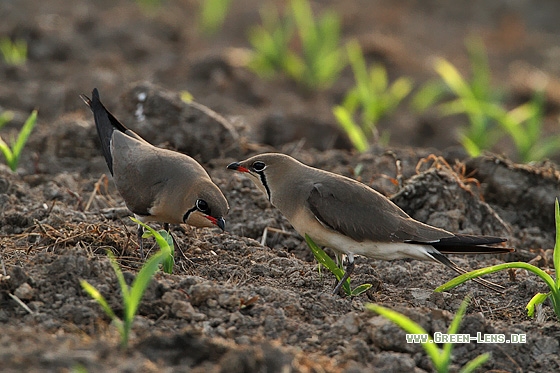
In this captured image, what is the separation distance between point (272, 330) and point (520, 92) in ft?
28.2

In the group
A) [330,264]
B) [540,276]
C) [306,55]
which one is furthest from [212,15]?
[540,276]

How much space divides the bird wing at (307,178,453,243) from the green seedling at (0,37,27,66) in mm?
6404

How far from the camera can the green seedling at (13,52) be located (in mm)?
10438

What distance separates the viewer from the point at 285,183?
213 inches

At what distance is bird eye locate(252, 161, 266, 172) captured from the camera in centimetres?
553

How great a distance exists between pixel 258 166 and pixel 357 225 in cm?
82

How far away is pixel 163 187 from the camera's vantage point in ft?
17.8

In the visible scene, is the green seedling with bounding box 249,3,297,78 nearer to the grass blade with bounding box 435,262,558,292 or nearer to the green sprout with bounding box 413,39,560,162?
the green sprout with bounding box 413,39,560,162

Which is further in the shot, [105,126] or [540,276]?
[105,126]

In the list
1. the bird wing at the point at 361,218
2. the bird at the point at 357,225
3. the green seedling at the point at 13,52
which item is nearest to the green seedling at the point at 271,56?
the green seedling at the point at 13,52

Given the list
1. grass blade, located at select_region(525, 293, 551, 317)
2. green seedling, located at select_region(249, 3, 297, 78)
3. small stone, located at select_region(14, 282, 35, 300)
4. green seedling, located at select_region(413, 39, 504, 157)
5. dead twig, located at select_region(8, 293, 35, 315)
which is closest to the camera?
dead twig, located at select_region(8, 293, 35, 315)

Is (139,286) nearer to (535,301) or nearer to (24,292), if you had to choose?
(24,292)

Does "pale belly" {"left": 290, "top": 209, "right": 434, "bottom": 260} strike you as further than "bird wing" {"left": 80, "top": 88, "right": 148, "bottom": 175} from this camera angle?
No

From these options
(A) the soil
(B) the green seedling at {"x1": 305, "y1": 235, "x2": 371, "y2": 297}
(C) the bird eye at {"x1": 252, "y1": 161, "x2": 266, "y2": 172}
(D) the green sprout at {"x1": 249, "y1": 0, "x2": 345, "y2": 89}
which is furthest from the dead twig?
(D) the green sprout at {"x1": 249, "y1": 0, "x2": 345, "y2": 89}
